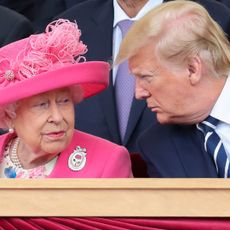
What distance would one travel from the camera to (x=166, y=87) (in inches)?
110

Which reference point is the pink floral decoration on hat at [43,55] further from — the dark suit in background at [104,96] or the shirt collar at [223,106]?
the dark suit in background at [104,96]

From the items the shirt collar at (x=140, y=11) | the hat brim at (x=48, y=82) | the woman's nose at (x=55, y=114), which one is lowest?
the woman's nose at (x=55, y=114)

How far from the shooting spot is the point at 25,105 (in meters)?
2.77

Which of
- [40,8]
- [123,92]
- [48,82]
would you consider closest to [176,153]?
[48,82]

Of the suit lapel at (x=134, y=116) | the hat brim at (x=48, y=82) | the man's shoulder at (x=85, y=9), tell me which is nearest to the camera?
the hat brim at (x=48, y=82)

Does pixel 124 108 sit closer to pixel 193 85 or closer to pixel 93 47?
pixel 93 47

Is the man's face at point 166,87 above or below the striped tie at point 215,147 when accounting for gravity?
above

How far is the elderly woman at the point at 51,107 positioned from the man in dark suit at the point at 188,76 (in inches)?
5.2

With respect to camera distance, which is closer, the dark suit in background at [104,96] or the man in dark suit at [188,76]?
the man in dark suit at [188,76]

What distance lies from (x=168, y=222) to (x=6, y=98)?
62 cm

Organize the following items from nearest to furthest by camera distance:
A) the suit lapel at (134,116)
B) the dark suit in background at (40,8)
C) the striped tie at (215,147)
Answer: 1. the striped tie at (215,147)
2. the suit lapel at (134,116)
3. the dark suit in background at (40,8)

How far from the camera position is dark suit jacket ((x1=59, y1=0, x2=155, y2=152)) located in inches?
131

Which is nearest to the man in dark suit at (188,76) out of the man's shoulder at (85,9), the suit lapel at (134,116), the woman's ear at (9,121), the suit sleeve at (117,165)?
the suit sleeve at (117,165)

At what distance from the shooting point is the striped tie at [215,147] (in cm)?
277
